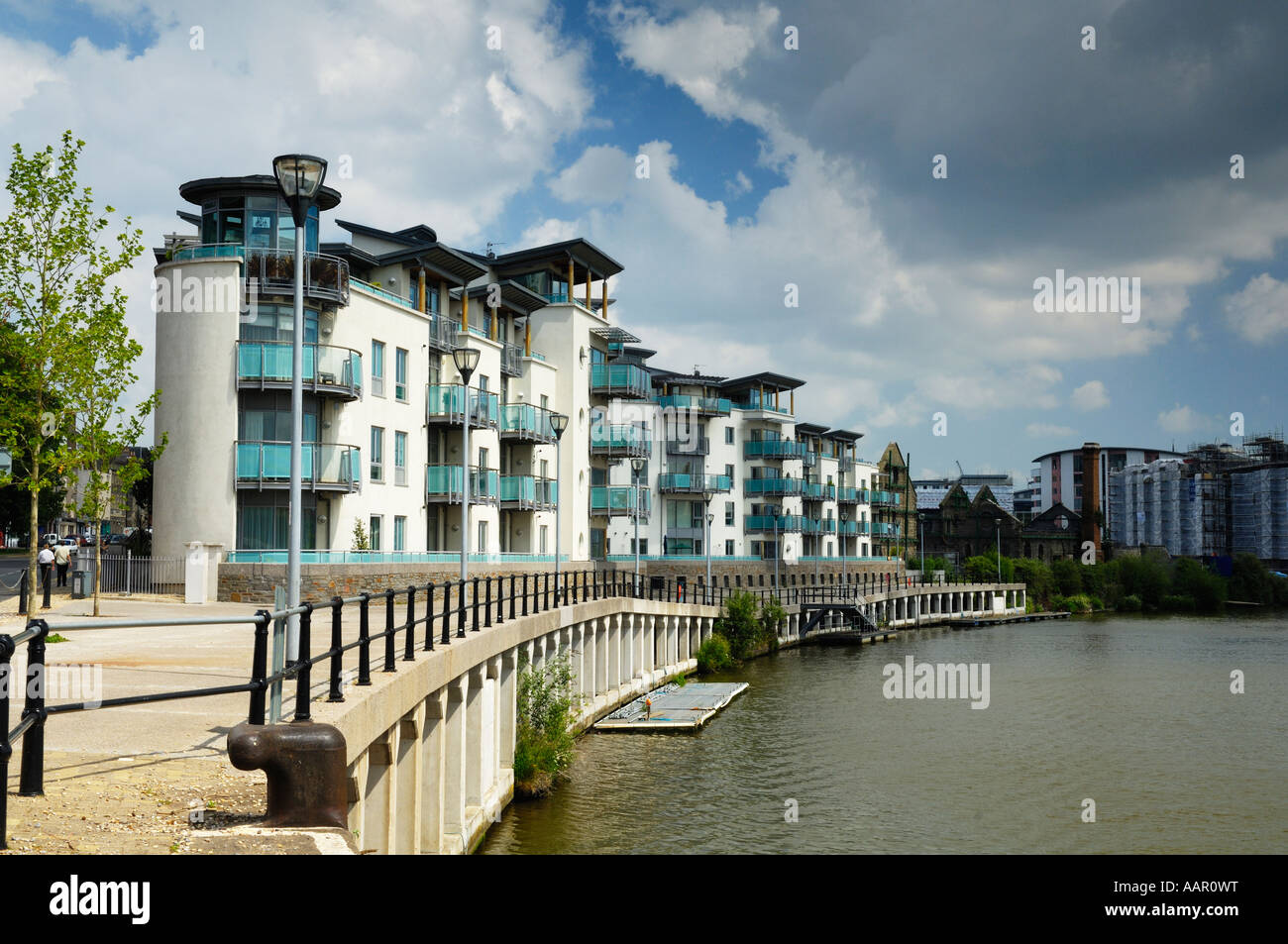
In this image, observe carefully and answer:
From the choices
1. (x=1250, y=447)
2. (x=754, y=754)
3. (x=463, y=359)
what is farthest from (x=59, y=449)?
(x=1250, y=447)

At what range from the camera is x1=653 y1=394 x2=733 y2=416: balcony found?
76.1m

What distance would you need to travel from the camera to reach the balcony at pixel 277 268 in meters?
33.8


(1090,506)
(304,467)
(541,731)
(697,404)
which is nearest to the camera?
(541,731)

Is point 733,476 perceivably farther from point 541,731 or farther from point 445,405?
point 541,731

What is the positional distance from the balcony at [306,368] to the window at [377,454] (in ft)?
8.19

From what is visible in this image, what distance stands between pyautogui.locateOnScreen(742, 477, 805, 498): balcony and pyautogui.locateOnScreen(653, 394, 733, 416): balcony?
18.1 feet

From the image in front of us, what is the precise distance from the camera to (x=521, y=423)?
47.6 m

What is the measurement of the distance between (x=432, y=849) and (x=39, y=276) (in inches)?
562

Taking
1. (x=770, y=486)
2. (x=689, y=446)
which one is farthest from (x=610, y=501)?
(x=770, y=486)

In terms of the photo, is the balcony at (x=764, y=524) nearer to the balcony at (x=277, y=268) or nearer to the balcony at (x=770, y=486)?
the balcony at (x=770, y=486)

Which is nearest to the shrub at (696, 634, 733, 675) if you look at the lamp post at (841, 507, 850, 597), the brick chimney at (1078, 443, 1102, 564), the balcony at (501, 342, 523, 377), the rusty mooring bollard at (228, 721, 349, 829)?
the balcony at (501, 342, 523, 377)

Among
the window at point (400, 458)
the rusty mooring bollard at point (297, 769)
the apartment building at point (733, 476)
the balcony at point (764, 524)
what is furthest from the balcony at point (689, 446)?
the rusty mooring bollard at point (297, 769)

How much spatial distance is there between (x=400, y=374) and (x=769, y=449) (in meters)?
43.9

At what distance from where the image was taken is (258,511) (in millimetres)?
34281
